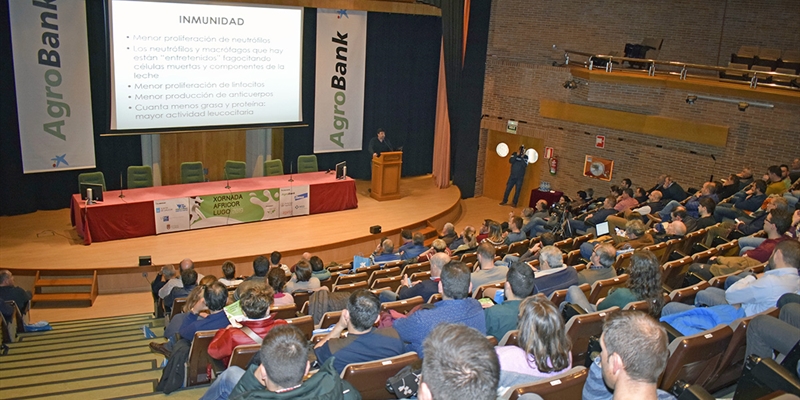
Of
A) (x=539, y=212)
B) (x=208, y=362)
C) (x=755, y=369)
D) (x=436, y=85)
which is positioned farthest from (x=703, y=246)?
(x=436, y=85)

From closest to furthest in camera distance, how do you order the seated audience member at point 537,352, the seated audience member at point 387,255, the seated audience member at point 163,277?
the seated audience member at point 537,352, the seated audience member at point 163,277, the seated audience member at point 387,255

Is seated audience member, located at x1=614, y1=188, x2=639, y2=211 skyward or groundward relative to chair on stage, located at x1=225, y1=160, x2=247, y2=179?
skyward

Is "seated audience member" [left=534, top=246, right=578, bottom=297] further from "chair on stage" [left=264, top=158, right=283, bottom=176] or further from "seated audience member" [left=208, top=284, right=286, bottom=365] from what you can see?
"chair on stage" [left=264, top=158, right=283, bottom=176]

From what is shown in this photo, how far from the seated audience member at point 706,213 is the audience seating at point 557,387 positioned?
18.6 feet

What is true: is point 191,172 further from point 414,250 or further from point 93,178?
point 414,250

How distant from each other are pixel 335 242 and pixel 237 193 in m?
1.77

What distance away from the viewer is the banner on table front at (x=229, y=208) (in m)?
10.3

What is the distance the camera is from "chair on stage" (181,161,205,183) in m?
11.5

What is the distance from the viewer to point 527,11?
14297 mm

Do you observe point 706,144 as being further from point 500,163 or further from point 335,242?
point 335,242

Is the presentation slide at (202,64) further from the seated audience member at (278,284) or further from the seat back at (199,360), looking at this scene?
the seat back at (199,360)

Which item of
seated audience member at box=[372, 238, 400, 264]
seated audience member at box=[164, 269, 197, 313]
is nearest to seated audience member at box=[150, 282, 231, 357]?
seated audience member at box=[164, 269, 197, 313]

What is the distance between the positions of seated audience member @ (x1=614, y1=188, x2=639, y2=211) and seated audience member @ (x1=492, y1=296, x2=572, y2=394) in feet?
24.1

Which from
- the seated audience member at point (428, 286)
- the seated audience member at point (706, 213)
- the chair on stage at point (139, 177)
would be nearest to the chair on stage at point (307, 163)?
the chair on stage at point (139, 177)
